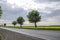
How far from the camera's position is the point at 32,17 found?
13638 centimetres

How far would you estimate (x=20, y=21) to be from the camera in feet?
639

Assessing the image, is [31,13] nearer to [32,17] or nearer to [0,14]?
[32,17]

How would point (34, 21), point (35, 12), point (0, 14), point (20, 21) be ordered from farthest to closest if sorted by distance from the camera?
point (20, 21) < point (35, 12) < point (34, 21) < point (0, 14)

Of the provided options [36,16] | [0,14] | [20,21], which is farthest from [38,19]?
[0,14]

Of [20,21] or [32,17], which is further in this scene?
[20,21]

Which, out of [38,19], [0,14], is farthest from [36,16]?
[0,14]

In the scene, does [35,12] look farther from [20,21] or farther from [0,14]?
[0,14]

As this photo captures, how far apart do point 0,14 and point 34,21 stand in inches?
2787

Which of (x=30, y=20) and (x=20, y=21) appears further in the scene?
(x=20, y=21)

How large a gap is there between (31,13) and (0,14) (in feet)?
258

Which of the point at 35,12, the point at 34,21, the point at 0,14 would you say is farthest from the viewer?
the point at 35,12

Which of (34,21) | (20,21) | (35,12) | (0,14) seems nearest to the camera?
(0,14)

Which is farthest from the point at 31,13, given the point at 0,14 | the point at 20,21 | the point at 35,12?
the point at 0,14

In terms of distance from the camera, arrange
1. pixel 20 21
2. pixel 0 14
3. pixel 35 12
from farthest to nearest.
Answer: pixel 20 21, pixel 35 12, pixel 0 14
